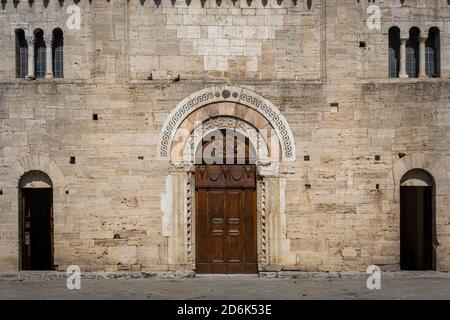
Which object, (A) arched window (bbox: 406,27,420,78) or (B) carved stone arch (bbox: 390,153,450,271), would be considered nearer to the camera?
(B) carved stone arch (bbox: 390,153,450,271)

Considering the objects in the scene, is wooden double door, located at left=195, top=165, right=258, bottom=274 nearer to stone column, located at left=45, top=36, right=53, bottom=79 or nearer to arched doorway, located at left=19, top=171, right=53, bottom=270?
Answer: arched doorway, located at left=19, top=171, right=53, bottom=270

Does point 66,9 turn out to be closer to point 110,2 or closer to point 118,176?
point 110,2

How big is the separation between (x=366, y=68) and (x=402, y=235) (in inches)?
220

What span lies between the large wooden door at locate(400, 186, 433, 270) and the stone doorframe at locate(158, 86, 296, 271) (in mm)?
3181

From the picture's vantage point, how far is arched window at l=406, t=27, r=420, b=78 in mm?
15633

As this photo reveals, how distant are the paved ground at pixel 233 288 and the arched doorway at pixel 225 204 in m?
0.50

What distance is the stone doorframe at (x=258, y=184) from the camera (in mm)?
15094

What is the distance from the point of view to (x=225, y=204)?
15344 millimetres

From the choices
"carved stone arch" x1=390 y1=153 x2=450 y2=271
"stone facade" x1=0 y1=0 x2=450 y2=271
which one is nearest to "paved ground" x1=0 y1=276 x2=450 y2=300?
"stone facade" x1=0 y1=0 x2=450 y2=271

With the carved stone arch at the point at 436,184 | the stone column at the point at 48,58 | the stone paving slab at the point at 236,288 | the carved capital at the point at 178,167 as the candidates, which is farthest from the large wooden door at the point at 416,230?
the stone column at the point at 48,58

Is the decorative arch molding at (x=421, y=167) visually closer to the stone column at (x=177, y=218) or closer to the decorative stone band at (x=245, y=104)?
the decorative stone band at (x=245, y=104)

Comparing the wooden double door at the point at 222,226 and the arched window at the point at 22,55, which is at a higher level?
the arched window at the point at 22,55

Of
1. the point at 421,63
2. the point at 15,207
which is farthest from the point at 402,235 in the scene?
the point at 15,207
